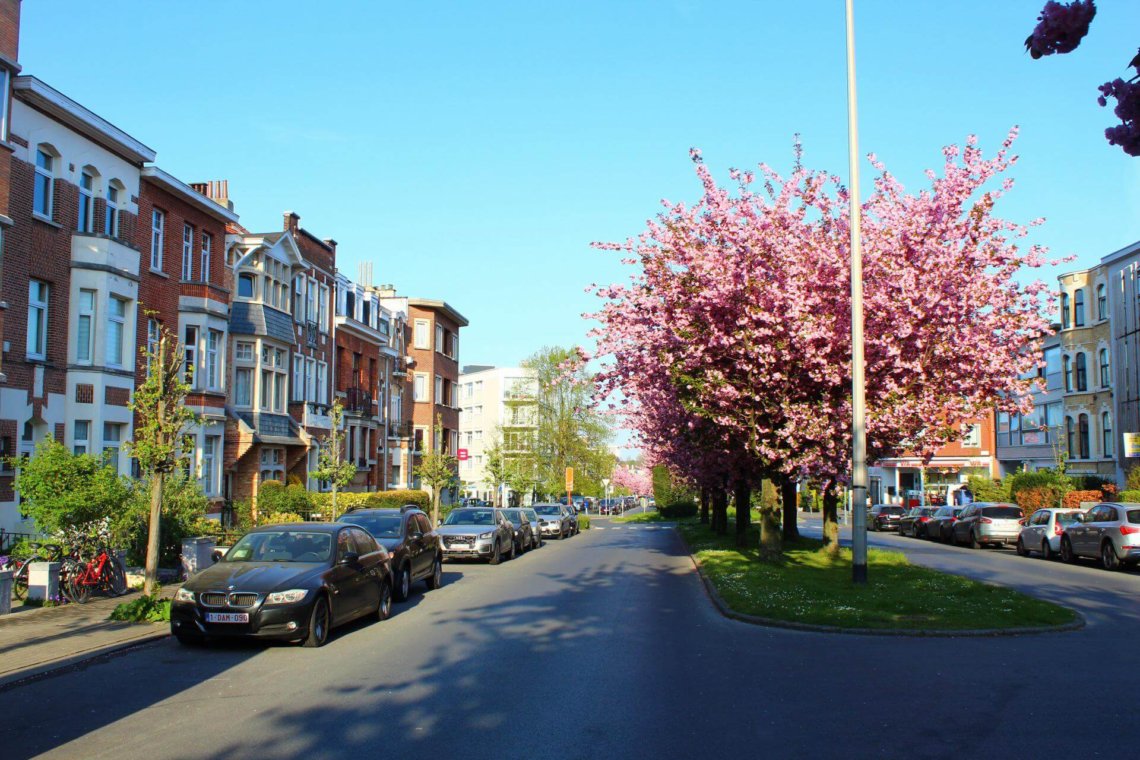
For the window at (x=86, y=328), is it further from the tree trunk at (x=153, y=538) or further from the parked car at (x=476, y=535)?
the tree trunk at (x=153, y=538)

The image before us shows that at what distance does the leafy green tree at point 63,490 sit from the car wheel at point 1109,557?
2162 cm

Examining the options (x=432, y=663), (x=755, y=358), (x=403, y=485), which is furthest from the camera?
(x=403, y=485)

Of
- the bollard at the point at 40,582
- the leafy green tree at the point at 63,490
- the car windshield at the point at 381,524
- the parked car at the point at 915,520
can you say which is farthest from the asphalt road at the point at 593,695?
the parked car at the point at 915,520

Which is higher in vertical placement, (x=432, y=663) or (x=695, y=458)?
(x=695, y=458)

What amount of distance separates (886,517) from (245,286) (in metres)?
33.9

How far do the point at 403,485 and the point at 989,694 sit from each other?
45.5 m

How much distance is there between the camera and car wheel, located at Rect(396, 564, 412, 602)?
1667cm

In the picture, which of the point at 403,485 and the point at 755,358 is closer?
the point at 755,358

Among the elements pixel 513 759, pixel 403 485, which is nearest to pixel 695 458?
pixel 513 759

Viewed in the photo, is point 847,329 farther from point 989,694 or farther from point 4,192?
point 4,192

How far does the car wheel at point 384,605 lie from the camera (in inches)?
568

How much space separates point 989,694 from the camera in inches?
347

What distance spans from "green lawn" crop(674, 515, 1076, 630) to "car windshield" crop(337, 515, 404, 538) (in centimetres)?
573

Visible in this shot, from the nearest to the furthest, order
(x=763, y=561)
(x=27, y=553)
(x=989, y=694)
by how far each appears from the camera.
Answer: (x=989, y=694)
(x=27, y=553)
(x=763, y=561)
